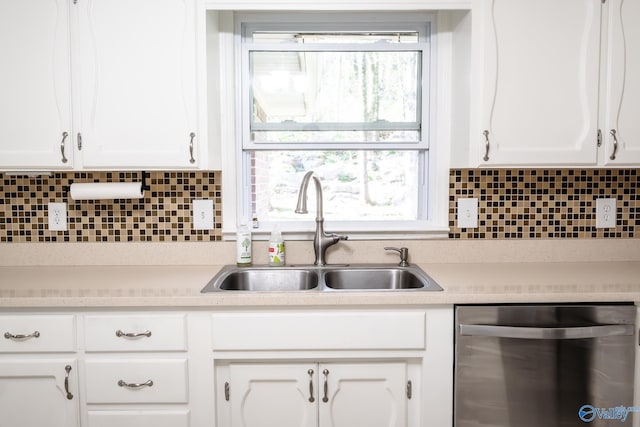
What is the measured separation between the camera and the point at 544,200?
2.12 m

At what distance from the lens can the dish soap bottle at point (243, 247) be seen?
2.01 meters

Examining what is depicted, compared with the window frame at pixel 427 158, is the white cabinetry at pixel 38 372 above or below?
below

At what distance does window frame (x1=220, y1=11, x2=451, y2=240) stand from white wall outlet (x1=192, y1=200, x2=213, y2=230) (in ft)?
0.22

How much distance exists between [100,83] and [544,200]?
193cm

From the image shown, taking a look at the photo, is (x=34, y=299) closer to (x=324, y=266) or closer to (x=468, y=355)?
(x=324, y=266)

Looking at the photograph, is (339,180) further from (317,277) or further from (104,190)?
(104,190)

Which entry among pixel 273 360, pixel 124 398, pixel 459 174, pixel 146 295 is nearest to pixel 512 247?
pixel 459 174

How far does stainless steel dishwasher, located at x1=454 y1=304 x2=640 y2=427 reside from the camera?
5.08 ft

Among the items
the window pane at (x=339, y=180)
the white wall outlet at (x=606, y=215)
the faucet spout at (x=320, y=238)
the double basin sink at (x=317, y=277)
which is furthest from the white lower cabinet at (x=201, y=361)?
the white wall outlet at (x=606, y=215)

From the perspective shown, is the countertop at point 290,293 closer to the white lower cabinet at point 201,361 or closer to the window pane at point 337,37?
the white lower cabinet at point 201,361

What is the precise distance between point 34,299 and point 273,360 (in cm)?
81

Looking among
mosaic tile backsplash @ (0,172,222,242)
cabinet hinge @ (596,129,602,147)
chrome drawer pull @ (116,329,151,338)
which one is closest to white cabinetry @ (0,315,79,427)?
chrome drawer pull @ (116,329,151,338)

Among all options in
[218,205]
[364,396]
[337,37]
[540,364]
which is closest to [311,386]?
[364,396]

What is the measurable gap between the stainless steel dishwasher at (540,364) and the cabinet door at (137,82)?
48.5 inches
